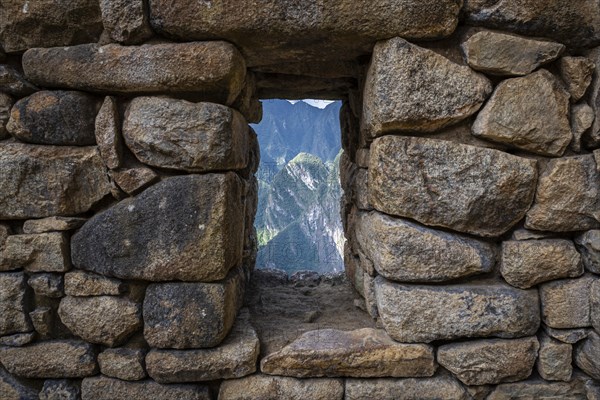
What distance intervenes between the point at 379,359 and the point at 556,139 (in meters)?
1.31

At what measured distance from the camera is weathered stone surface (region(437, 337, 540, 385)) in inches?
73.1

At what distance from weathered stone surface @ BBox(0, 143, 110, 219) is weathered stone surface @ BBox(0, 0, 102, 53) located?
0.51m

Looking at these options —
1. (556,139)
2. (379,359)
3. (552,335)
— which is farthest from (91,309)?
(556,139)

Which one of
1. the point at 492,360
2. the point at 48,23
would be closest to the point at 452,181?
the point at 492,360

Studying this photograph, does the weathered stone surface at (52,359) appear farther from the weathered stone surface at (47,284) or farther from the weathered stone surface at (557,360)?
the weathered stone surface at (557,360)

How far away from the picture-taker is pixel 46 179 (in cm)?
187

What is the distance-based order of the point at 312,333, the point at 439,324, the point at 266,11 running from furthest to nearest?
the point at 312,333, the point at 439,324, the point at 266,11

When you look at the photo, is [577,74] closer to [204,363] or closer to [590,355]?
[590,355]

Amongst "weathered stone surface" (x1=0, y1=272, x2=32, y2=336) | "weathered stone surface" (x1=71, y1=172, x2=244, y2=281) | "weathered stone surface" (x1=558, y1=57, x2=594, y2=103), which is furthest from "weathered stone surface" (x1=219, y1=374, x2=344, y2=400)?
"weathered stone surface" (x1=558, y1=57, x2=594, y2=103)

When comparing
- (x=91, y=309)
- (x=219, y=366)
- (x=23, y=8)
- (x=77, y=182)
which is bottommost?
(x=219, y=366)

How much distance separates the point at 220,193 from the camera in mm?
1828

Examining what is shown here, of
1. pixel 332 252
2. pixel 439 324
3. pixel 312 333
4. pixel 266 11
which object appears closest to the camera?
pixel 266 11

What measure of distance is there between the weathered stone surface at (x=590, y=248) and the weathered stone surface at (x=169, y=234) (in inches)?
65.3

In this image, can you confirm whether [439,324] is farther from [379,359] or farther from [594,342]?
[594,342]
